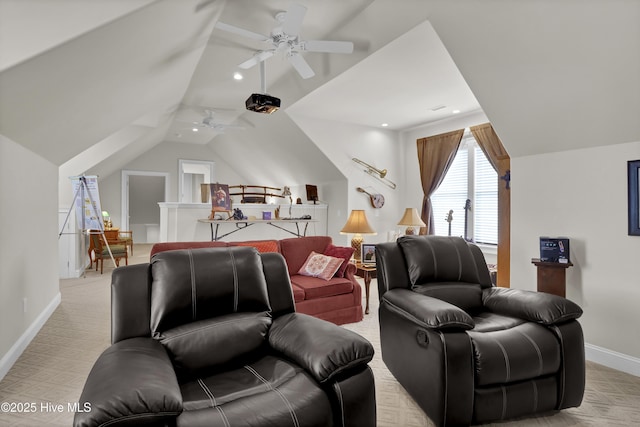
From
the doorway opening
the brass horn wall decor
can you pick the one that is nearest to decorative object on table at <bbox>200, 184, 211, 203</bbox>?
the brass horn wall decor

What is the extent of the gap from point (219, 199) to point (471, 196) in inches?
161

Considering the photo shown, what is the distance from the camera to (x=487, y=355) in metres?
1.79

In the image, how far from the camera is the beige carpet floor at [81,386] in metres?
1.95

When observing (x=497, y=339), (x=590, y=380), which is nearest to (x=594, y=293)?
(x=590, y=380)

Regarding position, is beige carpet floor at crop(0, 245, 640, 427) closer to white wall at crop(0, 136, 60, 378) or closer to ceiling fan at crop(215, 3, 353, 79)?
white wall at crop(0, 136, 60, 378)

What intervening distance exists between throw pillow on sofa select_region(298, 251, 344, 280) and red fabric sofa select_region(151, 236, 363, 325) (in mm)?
48

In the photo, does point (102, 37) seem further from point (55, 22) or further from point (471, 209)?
point (471, 209)

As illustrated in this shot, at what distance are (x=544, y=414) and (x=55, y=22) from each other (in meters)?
3.46

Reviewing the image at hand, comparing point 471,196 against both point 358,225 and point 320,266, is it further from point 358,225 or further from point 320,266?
point 320,266

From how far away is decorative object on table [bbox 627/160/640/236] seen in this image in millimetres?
2480

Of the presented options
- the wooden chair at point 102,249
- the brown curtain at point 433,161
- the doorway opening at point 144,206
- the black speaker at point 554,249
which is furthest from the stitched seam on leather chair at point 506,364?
the doorway opening at point 144,206

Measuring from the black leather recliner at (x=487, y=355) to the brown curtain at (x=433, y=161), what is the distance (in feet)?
12.1

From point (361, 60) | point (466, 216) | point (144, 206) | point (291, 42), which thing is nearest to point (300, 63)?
point (291, 42)

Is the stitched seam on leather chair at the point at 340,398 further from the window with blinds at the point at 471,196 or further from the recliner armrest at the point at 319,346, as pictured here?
the window with blinds at the point at 471,196
